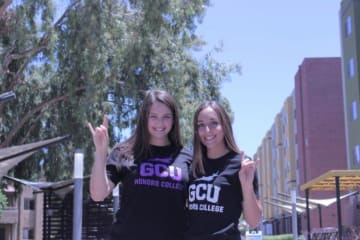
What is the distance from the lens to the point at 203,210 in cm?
285

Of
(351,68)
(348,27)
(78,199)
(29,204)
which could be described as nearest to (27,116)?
(78,199)

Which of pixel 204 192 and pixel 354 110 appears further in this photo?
pixel 354 110

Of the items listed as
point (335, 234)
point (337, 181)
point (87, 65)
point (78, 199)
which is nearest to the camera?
point (78, 199)

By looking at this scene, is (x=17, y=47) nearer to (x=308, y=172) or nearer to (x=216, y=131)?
(x=216, y=131)

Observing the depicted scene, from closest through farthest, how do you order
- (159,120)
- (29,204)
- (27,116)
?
→ (159,120) < (27,116) < (29,204)

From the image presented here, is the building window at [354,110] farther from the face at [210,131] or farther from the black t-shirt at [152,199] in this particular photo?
the black t-shirt at [152,199]

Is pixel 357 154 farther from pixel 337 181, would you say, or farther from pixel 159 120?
pixel 159 120

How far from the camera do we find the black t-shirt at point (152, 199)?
2822mm

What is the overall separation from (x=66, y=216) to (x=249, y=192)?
10.2 meters

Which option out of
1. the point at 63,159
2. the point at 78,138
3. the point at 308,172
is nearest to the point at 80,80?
the point at 78,138

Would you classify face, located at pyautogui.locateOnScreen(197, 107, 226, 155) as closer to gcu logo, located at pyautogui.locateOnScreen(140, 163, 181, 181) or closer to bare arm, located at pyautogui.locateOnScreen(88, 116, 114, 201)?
gcu logo, located at pyautogui.locateOnScreen(140, 163, 181, 181)

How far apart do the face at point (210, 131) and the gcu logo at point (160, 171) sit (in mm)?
216

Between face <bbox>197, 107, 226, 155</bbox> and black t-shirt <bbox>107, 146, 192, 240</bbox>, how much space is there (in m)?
0.17

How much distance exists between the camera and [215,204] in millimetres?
2869
